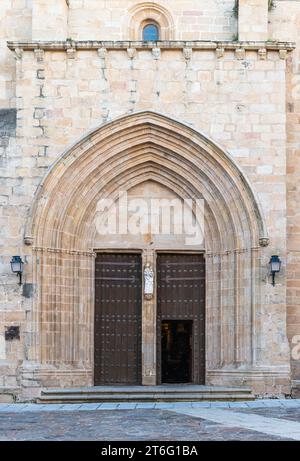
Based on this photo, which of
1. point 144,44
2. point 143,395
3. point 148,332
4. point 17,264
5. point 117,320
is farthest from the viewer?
point 117,320

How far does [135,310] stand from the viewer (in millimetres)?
16344

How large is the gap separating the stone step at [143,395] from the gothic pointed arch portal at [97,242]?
0.44 m

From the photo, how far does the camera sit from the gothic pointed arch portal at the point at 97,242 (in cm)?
1538

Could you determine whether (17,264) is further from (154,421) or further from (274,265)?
(274,265)

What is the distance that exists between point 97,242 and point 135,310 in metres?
1.55

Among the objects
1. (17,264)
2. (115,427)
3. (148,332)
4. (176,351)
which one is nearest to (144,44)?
(17,264)

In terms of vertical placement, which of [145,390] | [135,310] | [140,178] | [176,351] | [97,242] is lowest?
[145,390]

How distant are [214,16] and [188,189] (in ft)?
11.8

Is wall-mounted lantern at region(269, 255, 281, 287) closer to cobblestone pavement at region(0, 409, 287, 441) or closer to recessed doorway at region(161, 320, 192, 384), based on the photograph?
recessed doorway at region(161, 320, 192, 384)

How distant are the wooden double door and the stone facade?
0.83 feet

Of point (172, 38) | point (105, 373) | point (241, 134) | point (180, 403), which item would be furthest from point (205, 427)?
point (172, 38)

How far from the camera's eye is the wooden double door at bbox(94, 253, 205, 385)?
16.2 meters

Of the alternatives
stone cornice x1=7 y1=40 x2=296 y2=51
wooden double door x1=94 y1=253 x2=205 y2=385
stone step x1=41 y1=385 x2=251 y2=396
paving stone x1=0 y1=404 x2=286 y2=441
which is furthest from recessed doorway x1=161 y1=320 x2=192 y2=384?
stone cornice x1=7 y1=40 x2=296 y2=51
